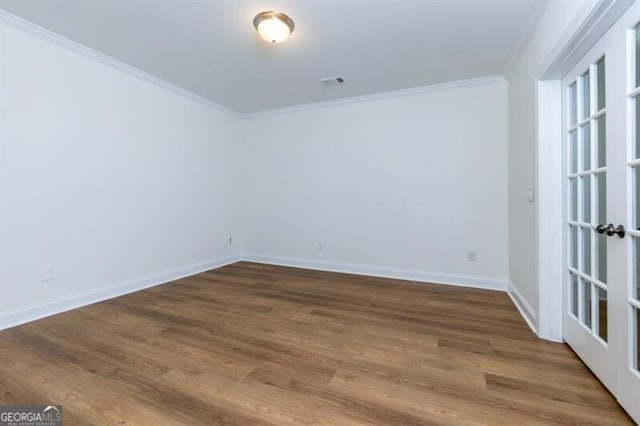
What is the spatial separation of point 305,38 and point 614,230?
2578 millimetres

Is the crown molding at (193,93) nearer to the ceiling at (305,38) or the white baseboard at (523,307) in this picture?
the ceiling at (305,38)

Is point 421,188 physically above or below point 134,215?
above

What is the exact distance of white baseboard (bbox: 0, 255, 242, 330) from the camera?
2336 millimetres

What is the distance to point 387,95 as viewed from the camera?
378cm

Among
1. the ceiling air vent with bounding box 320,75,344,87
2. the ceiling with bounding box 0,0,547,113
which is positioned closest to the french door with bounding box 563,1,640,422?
the ceiling with bounding box 0,0,547,113

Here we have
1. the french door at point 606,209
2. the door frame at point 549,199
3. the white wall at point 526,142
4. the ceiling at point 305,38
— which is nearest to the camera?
the french door at point 606,209

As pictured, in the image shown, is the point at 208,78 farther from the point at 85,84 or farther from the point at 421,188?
the point at 421,188

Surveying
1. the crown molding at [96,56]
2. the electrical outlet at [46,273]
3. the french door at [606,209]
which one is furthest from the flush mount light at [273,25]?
the electrical outlet at [46,273]

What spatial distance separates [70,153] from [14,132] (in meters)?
0.41

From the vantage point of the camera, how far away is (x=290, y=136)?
447cm

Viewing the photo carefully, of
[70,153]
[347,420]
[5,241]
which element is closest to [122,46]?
[70,153]

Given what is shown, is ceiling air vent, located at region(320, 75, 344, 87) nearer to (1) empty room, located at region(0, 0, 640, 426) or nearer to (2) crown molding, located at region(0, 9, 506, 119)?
(1) empty room, located at region(0, 0, 640, 426)

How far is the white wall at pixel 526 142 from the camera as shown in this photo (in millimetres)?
1901

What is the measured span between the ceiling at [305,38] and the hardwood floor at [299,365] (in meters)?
2.52
